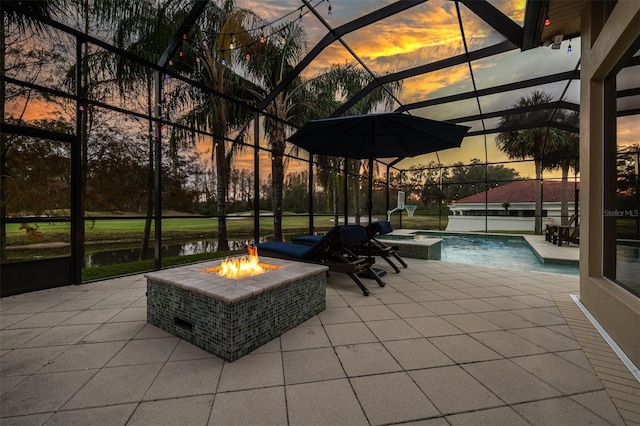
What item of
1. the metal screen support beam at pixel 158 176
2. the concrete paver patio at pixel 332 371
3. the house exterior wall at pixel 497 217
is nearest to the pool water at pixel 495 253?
the concrete paver patio at pixel 332 371

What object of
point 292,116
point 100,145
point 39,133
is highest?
point 292,116

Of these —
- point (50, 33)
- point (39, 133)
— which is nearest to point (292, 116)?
point (50, 33)

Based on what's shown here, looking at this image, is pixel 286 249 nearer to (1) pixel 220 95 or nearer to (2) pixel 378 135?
(2) pixel 378 135

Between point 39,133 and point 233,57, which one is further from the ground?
point 233,57

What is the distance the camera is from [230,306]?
1.94 m

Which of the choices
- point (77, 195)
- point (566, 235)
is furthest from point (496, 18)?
point (566, 235)

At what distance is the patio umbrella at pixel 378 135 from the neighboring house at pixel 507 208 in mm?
Answer: 19218

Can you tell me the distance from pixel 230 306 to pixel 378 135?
11.8 ft

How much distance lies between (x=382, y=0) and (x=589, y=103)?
361 cm

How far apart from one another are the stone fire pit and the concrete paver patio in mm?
109

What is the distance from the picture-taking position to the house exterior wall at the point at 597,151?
2.21m

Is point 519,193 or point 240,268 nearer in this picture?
point 240,268

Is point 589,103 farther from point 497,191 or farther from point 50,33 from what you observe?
point 497,191

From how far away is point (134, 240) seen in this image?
13977mm
